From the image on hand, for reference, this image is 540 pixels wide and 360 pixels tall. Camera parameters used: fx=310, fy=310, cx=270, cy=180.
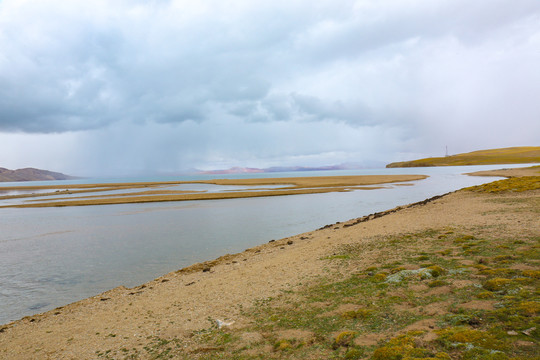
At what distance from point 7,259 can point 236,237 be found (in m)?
16.1

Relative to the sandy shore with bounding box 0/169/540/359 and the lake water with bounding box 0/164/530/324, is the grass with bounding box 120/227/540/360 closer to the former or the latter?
the sandy shore with bounding box 0/169/540/359

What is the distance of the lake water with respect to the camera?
16141 mm

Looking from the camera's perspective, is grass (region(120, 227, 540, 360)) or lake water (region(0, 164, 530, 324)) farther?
lake water (region(0, 164, 530, 324))

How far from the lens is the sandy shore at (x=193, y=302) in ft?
Answer: 30.5

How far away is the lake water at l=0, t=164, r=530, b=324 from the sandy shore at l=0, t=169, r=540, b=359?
2381 millimetres

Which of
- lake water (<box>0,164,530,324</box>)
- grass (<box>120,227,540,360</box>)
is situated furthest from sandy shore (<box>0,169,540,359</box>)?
lake water (<box>0,164,530,324</box>)

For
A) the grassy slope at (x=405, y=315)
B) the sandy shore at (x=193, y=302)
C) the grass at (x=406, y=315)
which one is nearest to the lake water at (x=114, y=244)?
the sandy shore at (x=193, y=302)

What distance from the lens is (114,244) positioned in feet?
81.8

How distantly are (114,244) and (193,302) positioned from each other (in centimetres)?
1608

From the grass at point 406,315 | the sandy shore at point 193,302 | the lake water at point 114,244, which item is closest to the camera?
the grass at point 406,315

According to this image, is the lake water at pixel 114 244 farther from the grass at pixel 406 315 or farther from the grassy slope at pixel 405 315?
the grass at pixel 406 315

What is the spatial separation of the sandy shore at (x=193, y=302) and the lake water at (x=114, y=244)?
238cm

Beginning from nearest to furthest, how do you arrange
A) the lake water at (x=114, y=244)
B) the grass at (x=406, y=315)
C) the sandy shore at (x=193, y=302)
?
the grass at (x=406, y=315), the sandy shore at (x=193, y=302), the lake water at (x=114, y=244)

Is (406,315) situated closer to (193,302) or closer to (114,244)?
(193,302)
